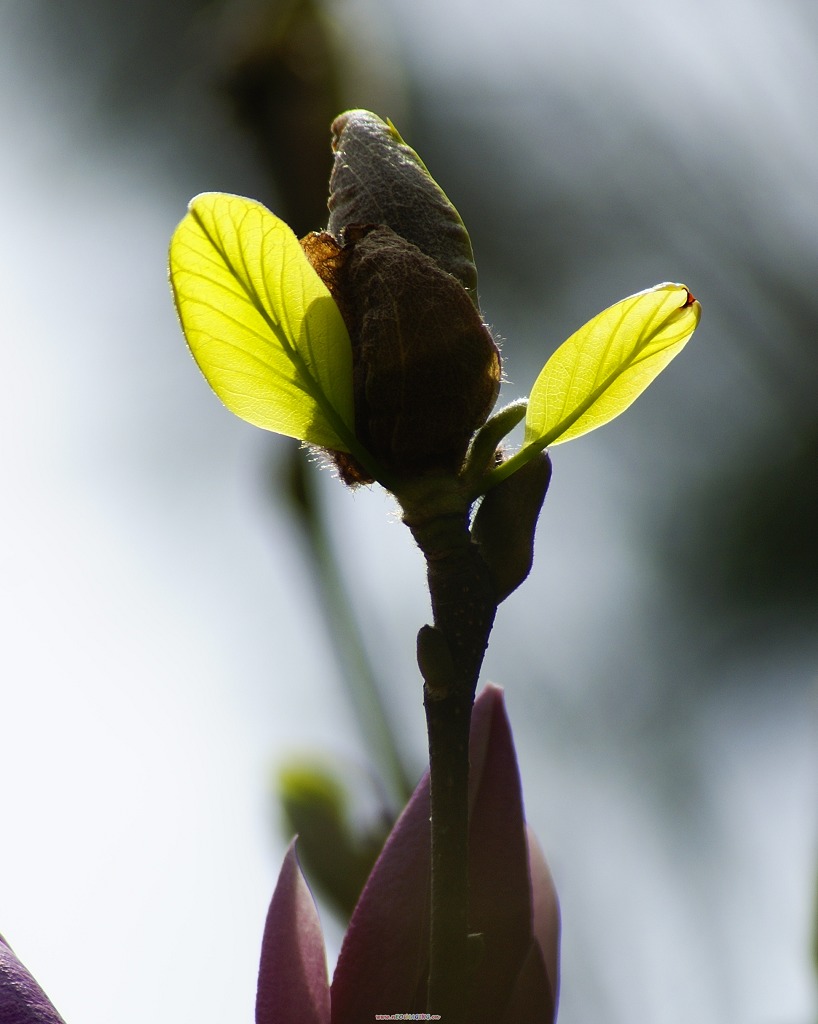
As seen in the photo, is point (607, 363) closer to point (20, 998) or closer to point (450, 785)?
point (450, 785)

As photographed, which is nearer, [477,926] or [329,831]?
[477,926]

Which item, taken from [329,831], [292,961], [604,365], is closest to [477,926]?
[292,961]

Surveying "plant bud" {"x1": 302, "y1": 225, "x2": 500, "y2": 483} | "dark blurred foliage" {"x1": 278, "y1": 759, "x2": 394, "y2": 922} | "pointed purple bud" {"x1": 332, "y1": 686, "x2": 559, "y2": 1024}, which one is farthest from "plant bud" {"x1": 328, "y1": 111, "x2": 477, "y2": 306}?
"dark blurred foliage" {"x1": 278, "y1": 759, "x2": 394, "y2": 922}

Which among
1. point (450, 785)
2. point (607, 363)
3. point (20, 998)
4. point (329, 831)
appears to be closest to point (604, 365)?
point (607, 363)

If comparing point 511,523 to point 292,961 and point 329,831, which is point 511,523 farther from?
point 329,831

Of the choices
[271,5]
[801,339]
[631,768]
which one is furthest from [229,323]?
[631,768]

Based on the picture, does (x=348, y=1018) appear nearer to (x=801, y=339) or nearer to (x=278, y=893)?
(x=278, y=893)

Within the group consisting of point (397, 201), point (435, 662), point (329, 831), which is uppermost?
point (397, 201)

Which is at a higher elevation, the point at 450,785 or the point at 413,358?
the point at 413,358
